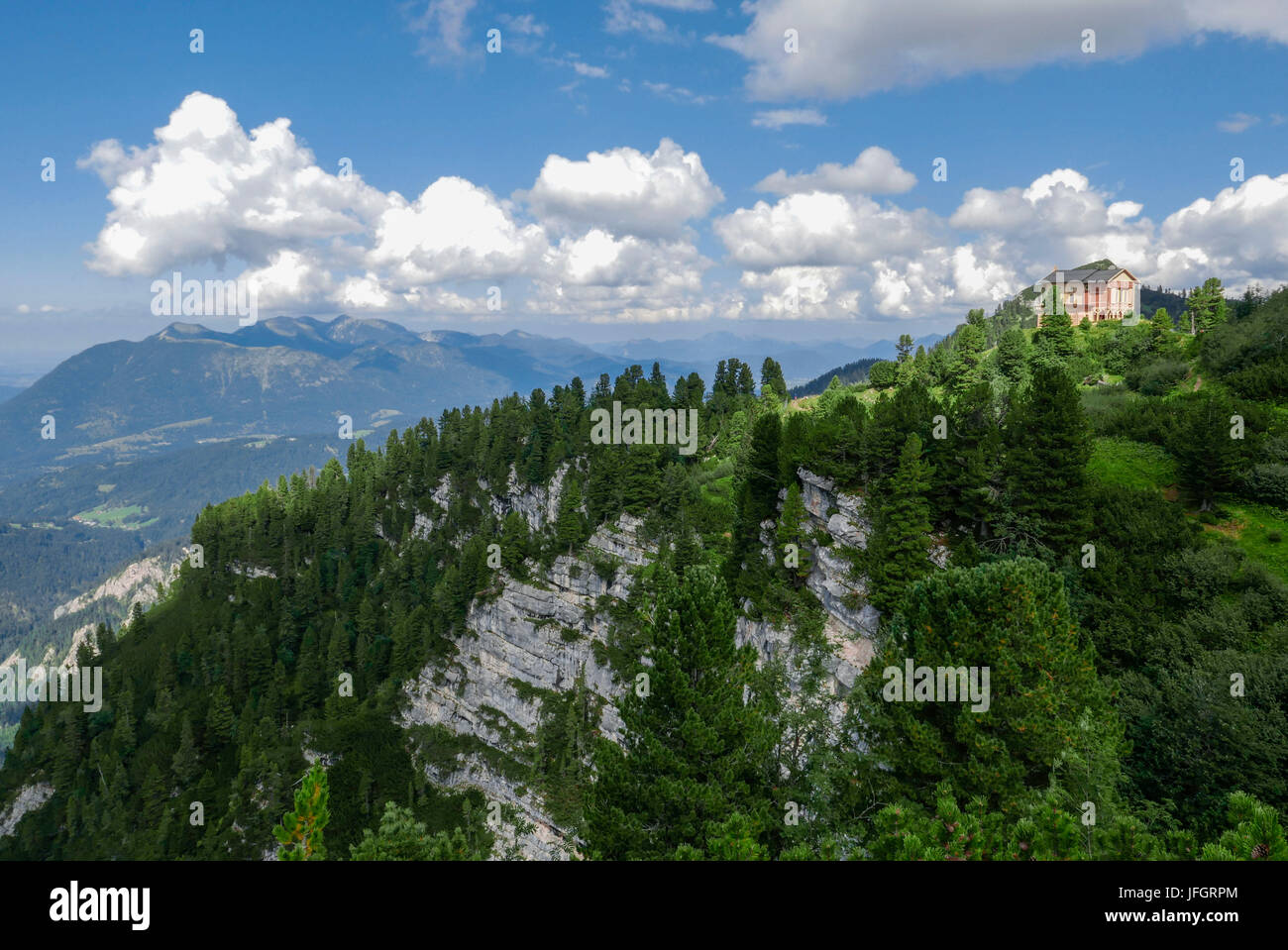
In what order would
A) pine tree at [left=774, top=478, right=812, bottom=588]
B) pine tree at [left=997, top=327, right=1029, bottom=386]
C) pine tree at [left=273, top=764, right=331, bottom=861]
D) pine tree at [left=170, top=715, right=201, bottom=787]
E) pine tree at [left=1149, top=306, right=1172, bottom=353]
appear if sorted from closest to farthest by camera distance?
pine tree at [left=273, top=764, right=331, bottom=861]
pine tree at [left=774, top=478, right=812, bottom=588]
pine tree at [left=1149, top=306, right=1172, bottom=353]
pine tree at [left=997, top=327, right=1029, bottom=386]
pine tree at [left=170, top=715, right=201, bottom=787]

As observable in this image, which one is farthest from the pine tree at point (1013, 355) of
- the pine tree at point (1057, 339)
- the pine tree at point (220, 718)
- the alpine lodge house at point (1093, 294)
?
the pine tree at point (220, 718)

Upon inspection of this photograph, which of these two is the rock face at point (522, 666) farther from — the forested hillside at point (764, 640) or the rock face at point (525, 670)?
the forested hillside at point (764, 640)

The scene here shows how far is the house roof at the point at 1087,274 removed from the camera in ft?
355

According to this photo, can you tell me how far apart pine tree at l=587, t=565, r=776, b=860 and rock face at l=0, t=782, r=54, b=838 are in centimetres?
13748

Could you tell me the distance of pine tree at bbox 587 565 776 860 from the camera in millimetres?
23500

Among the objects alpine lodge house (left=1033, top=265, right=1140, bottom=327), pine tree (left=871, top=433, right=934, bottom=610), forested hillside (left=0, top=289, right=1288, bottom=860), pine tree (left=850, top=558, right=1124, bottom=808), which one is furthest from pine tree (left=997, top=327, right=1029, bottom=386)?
pine tree (left=850, top=558, right=1124, bottom=808)

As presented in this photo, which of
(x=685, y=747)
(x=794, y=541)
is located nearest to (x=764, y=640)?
(x=794, y=541)

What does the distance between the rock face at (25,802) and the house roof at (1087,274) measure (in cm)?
20144

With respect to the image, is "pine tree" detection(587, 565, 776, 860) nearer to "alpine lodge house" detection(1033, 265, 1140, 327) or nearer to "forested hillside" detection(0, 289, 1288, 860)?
"forested hillside" detection(0, 289, 1288, 860)

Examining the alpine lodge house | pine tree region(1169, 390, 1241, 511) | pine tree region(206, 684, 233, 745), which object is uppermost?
the alpine lodge house

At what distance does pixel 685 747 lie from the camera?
973 inches

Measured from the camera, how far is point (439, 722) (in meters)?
89.9
